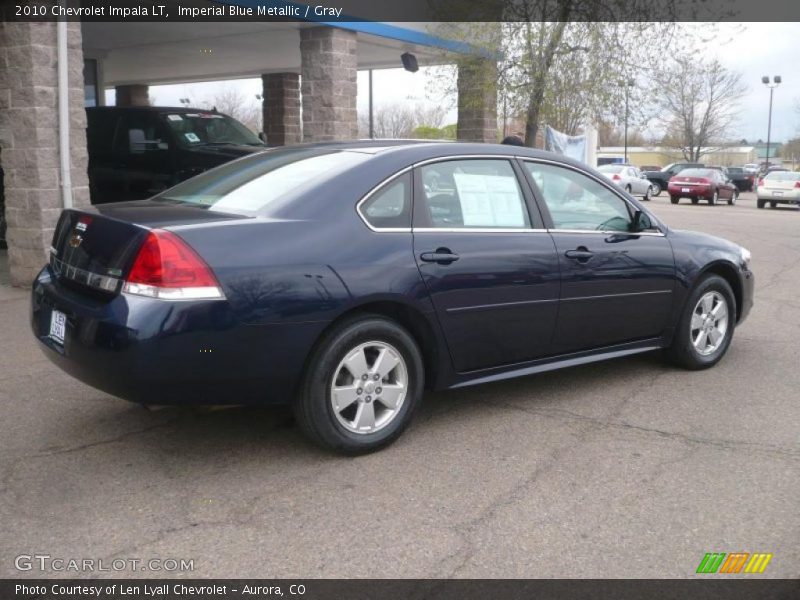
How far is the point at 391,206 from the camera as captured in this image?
4488 mm

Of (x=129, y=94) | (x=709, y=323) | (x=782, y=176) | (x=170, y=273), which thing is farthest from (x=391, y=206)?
(x=782, y=176)

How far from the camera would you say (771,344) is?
7.05 metres

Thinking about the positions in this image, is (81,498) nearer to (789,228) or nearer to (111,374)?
(111,374)

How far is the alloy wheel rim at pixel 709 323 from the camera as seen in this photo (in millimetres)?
5988

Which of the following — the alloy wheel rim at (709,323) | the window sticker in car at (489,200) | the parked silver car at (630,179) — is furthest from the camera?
the parked silver car at (630,179)

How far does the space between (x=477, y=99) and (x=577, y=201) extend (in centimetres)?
1090

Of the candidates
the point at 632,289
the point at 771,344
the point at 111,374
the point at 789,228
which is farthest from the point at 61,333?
the point at 789,228

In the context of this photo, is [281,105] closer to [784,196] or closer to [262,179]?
[262,179]

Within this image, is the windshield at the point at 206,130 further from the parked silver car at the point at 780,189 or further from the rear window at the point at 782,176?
the rear window at the point at 782,176

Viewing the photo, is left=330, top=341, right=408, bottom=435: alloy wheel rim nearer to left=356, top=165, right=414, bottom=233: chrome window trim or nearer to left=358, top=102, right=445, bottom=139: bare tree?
left=356, top=165, right=414, bottom=233: chrome window trim

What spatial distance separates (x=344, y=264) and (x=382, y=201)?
499mm

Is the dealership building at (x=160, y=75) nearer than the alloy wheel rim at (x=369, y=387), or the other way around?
the alloy wheel rim at (x=369, y=387)
